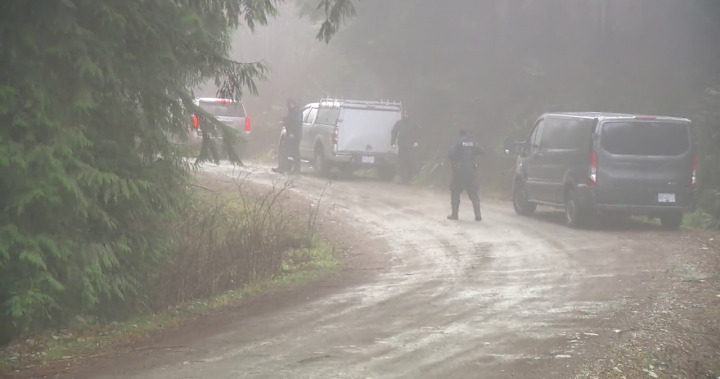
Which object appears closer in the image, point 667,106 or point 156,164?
point 156,164

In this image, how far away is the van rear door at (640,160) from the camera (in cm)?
1623

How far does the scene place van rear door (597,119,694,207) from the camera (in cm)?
1623

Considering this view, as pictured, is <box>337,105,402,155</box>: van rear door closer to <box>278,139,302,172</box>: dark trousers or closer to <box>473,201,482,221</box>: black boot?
<box>278,139,302,172</box>: dark trousers

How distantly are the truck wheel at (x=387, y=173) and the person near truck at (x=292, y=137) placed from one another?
8.05 feet

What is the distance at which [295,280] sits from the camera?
1156 centimetres

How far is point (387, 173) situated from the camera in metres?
26.7

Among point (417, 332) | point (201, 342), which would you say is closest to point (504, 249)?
point (417, 332)

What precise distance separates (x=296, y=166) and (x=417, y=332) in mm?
18322

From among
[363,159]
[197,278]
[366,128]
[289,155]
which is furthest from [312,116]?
[197,278]

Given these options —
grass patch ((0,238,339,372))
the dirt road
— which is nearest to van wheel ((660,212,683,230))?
the dirt road

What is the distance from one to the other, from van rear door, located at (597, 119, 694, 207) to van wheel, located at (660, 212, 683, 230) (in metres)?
0.45

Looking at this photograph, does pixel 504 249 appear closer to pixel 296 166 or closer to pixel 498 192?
pixel 498 192

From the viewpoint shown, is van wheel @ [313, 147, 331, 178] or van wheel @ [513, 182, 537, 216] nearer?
van wheel @ [513, 182, 537, 216]

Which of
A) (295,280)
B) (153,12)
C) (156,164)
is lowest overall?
(295,280)
